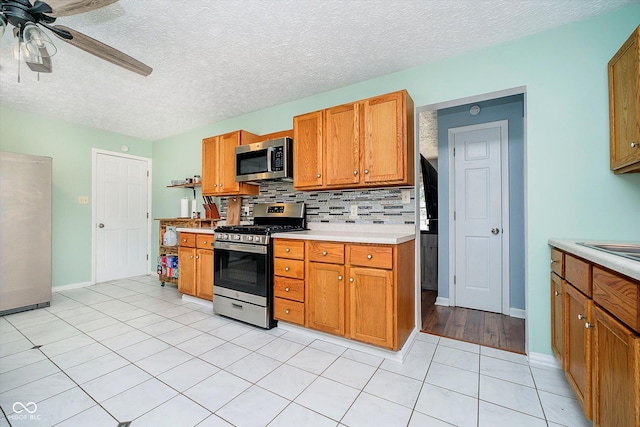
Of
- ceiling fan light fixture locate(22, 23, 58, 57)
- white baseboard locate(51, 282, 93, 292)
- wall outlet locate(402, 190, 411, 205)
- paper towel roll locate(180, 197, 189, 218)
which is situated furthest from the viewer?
paper towel roll locate(180, 197, 189, 218)

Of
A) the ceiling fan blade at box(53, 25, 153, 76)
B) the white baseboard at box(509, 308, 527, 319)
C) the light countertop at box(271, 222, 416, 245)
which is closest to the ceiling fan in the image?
the ceiling fan blade at box(53, 25, 153, 76)

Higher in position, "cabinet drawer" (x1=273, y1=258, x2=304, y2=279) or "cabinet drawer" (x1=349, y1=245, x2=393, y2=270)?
"cabinet drawer" (x1=349, y1=245, x2=393, y2=270)

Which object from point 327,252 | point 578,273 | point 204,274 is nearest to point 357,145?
point 327,252

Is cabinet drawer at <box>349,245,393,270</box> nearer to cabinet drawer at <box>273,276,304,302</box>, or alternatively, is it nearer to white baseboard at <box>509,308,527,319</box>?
cabinet drawer at <box>273,276,304,302</box>

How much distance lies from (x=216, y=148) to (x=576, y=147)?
3560 mm

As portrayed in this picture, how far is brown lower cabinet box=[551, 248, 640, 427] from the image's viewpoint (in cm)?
97

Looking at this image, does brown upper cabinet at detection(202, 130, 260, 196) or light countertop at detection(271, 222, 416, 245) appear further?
brown upper cabinet at detection(202, 130, 260, 196)

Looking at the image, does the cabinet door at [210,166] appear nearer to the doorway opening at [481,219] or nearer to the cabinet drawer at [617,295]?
the doorway opening at [481,219]

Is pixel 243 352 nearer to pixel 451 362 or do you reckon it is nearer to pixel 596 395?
pixel 451 362

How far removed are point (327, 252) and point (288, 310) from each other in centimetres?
70

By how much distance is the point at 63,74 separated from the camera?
2.64 metres

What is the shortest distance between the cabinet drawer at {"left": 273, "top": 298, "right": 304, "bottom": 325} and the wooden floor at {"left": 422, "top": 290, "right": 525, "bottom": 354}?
1.22m

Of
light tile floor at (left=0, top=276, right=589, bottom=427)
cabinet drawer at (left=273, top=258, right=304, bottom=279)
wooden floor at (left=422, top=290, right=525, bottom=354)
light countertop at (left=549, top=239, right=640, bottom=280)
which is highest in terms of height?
light countertop at (left=549, top=239, right=640, bottom=280)

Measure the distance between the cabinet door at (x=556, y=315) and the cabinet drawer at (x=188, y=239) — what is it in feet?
11.4
